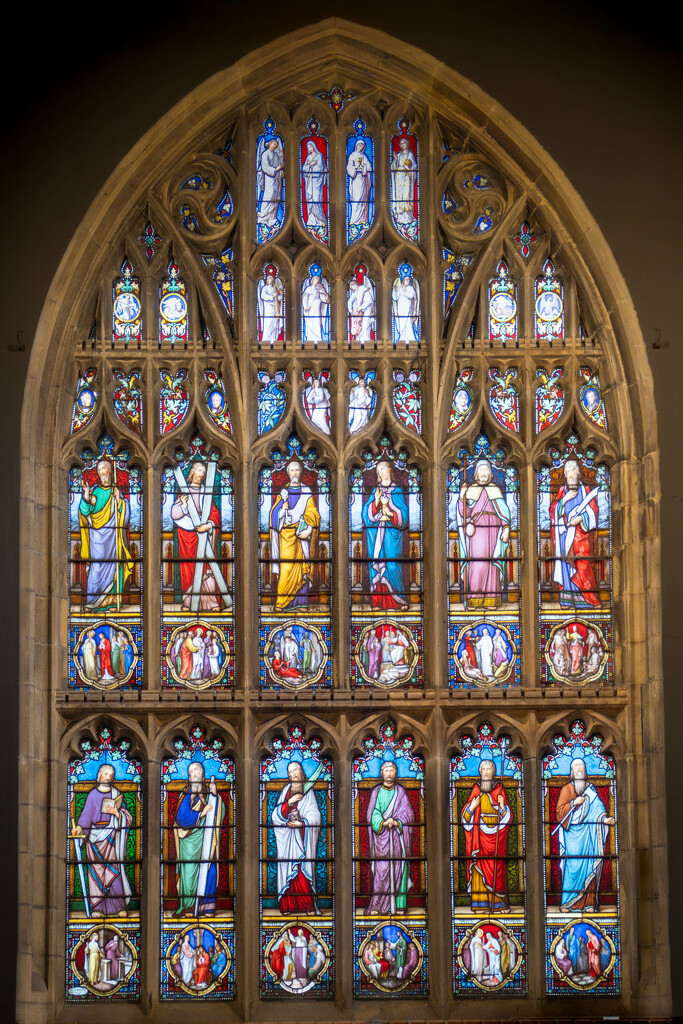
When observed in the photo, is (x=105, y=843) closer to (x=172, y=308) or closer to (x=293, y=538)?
(x=293, y=538)

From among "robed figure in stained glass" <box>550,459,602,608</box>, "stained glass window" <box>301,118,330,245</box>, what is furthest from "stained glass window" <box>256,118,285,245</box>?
"robed figure in stained glass" <box>550,459,602,608</box>

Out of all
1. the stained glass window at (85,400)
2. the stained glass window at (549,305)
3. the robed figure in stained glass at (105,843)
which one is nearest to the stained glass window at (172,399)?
the stained glass window at (85,400)

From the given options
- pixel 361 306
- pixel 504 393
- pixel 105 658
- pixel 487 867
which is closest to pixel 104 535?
pixel 105 658

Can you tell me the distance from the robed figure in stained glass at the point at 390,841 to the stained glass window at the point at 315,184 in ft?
12.7

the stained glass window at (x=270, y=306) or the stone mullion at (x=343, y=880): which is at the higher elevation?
the stained glass window at (x=270, y=306)

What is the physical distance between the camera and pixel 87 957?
11023 millimetres

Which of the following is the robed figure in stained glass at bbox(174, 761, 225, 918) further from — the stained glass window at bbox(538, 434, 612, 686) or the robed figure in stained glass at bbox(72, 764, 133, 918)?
the stained glass window at bbox(538, 434, 612, 686)

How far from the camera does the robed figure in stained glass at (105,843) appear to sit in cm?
1111

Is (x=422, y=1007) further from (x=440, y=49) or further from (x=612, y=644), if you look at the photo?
(x=440, y=49)

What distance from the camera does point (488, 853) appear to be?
11219 mm

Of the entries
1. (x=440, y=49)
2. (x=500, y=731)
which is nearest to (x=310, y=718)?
(x=500, y=731)

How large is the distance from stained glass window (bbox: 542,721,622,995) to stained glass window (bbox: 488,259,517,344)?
2818mm

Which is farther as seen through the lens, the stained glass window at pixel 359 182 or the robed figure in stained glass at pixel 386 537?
the stained glass window at pixel 359 182

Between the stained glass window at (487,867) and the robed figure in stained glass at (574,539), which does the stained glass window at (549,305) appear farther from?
the stained glass window at (487,867)
